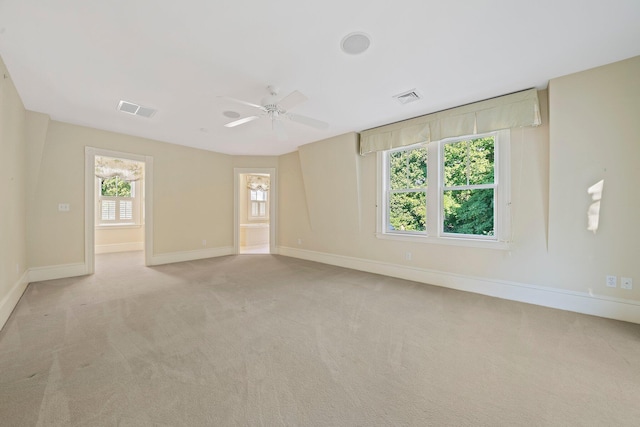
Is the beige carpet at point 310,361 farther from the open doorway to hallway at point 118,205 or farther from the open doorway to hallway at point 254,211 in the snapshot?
the open doorway to hallway at point 254,211

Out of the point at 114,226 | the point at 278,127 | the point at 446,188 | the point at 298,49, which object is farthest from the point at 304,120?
the point at 114,226

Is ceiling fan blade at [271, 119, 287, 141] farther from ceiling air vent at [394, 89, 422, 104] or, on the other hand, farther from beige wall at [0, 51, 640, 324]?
beige wall at [0, 51, 640, 324]

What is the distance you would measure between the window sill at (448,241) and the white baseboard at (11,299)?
4.61 meters

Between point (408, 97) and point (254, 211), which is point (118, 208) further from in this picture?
point (408, 97)

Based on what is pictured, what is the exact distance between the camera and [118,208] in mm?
7082

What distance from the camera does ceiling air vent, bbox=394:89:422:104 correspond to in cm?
300

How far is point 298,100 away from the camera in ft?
8.08

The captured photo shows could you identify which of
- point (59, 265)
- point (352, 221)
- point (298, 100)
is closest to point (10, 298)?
point (59, 265)

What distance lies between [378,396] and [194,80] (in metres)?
3.28

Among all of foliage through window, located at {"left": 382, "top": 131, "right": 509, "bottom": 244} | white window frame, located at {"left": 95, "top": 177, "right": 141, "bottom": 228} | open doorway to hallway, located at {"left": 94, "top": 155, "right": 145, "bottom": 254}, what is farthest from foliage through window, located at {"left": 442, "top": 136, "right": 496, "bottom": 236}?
white window frame, located at {"left": 95, "top": 177, "right": 141, "bottom": 228}

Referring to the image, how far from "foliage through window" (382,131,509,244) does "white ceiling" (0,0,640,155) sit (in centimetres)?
72

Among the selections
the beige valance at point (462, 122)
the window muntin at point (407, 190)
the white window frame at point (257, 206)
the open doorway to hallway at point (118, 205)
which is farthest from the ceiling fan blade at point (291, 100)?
the white window frame at point (257, 206)

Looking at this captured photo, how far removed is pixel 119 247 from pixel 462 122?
850 centimetres

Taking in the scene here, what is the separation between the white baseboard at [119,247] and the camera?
21.6ft
